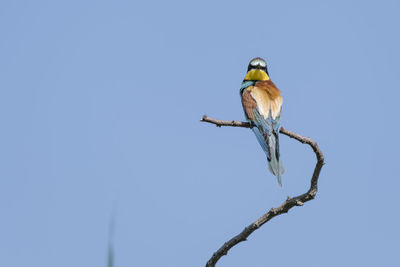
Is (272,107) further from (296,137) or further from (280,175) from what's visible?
(296,137)

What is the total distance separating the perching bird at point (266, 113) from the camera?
155 inches

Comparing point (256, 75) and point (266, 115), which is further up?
point (256, 75)

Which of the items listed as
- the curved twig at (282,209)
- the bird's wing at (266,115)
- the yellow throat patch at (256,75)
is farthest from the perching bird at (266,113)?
the curved twig at (282,209)

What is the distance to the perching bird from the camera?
3938 mm

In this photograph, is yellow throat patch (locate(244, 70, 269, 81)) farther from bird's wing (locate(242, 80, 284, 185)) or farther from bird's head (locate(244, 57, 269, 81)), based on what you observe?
bird's wing (locate(242, 80, 284, 185))

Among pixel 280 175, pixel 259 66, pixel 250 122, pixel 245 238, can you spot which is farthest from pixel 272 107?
pixel 245 238

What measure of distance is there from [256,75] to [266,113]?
91cm

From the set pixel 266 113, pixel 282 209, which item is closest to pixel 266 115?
pixel 266 113

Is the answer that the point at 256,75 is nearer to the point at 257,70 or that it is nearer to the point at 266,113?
the point at 257,70

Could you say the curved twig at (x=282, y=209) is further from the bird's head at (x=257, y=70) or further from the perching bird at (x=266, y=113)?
the bird's head at (x=257, y=70)

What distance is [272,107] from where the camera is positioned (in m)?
4.20

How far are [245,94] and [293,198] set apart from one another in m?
1.71

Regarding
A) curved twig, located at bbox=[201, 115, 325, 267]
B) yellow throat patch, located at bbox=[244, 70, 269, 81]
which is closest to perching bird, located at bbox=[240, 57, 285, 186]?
yellow throat patch, located at bbox=[244, 70, 269, 81]

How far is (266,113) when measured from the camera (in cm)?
413
